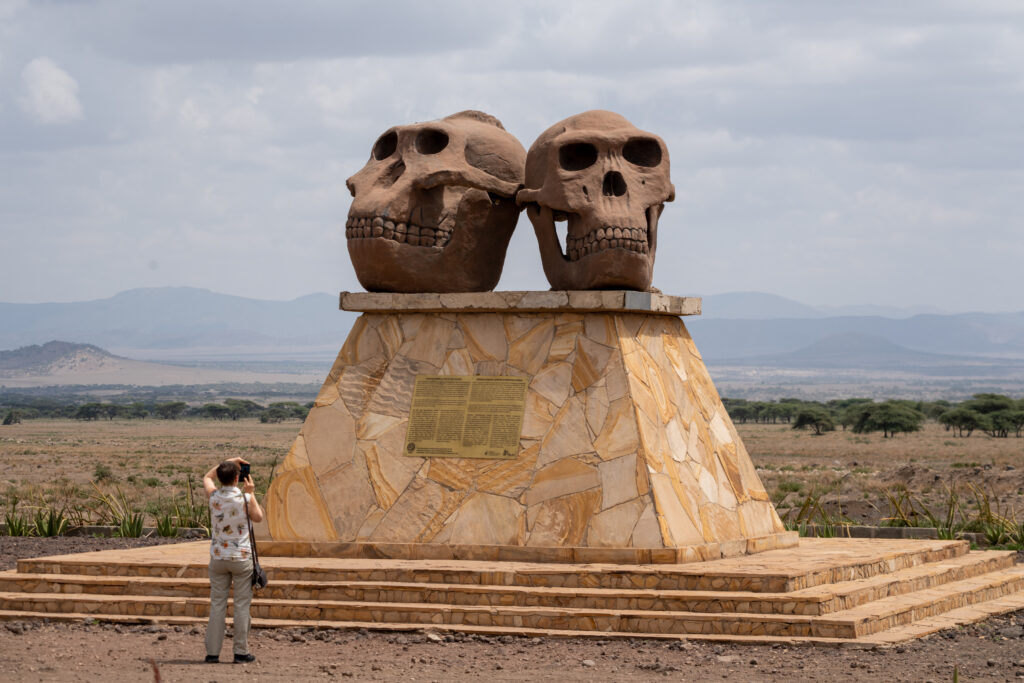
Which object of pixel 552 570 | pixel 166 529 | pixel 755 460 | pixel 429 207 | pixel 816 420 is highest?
pixel 429 207

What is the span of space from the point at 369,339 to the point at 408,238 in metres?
0.98

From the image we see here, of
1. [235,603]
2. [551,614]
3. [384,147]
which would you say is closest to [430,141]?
[384,147]

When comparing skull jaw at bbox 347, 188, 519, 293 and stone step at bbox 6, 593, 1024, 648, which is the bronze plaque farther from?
stone step at bbox 6, 593, 1024, 648

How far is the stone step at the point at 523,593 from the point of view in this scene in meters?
9.81

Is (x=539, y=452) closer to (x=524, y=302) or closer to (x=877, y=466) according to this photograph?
(x=524, y=302)

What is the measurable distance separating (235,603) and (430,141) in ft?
17.3

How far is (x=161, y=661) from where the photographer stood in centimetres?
908

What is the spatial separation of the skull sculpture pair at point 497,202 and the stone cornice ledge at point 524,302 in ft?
0.85

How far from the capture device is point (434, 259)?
12789 mm

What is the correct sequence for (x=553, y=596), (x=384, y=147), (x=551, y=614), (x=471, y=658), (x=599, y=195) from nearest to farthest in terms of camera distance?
(x=471, y=658), (x=551, y=614), (x=553, y=596), (x=599, y=195), (x=384, y=147)

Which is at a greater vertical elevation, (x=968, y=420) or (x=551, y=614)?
(x=968, y=420)

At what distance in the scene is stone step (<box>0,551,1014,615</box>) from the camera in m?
9.81

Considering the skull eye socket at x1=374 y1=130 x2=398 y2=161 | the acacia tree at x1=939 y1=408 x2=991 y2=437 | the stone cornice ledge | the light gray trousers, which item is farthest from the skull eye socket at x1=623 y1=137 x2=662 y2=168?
the acacia tree at x1=939 y1=408 x2=991 y2=437

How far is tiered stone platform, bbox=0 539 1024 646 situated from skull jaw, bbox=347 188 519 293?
278cm
